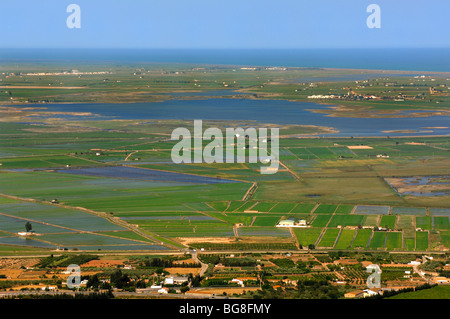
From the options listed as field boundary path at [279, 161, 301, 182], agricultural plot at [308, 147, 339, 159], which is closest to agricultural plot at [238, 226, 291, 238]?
field boundary path at [279, 161, 301, 182]

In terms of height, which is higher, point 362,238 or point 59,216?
point 59,216

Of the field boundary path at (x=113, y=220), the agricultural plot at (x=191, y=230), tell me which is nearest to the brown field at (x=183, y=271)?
the field boundary path at (x=113, y=220)

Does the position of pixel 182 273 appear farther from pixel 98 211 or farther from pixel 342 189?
pixel 342 189

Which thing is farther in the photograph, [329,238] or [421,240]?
[329,238]

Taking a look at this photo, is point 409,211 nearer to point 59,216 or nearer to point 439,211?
point 439,211

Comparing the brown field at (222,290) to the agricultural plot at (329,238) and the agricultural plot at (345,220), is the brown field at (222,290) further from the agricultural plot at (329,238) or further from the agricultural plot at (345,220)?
the agricultural plot at (345,220)

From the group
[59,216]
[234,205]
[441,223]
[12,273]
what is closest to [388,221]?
[441,223]
